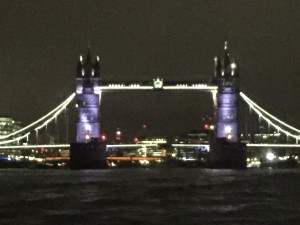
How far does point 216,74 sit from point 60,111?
14.9 m

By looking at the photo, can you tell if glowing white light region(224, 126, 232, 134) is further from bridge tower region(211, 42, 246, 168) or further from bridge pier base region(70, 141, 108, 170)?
bridge pier base region(70, 141, 108, 170)

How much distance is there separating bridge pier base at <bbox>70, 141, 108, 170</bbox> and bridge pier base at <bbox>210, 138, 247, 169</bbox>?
31.6 ft

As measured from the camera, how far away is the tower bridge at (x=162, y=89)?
93.5 metres

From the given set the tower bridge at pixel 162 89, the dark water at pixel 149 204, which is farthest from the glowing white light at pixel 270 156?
the dark water at pixel 149 204

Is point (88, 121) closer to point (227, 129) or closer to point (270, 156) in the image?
point (227, 129)

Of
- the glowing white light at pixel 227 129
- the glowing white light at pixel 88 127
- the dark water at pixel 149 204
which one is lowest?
the dark water at pixel 149 204

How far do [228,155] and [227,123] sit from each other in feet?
18.8

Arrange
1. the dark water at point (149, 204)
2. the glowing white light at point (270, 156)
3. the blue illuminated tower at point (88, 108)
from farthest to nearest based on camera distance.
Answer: the glowing white light at point (270, 156) → the blue illuminated tower at point (88, 108) → the dark water at point (149, 204)

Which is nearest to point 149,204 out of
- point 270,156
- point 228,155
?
point 228,155

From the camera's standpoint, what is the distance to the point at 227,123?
323ft

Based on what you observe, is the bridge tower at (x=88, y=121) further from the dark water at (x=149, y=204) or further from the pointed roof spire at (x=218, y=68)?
the dark water at (x=149, y=204)

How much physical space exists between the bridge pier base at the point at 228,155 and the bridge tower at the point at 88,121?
380 inches

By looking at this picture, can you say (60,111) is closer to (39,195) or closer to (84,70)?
(84,70)

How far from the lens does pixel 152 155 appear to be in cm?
11075
